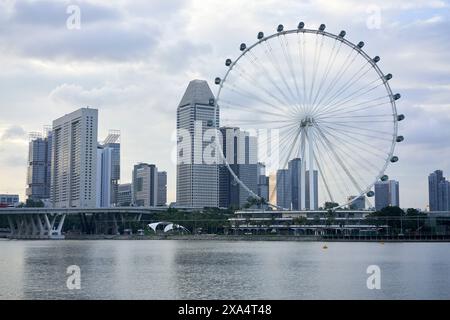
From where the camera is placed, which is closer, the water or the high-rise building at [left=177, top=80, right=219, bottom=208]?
the water

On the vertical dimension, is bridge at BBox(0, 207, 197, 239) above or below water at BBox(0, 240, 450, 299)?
above

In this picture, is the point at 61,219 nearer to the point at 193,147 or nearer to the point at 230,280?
the point at 193,147

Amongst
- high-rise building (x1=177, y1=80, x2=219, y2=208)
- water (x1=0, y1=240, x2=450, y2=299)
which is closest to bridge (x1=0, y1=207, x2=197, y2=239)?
high-rise building (x1=177, y1=80, x2=219, y2=208)

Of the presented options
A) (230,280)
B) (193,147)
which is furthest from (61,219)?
(230,280)

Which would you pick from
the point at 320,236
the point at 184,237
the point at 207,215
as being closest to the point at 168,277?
the point at 320,236

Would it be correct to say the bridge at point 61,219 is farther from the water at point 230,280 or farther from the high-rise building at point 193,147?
the water at point 230,280

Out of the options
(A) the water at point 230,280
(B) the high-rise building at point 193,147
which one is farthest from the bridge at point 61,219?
(A) the water at point 230,280

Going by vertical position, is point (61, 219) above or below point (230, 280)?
above

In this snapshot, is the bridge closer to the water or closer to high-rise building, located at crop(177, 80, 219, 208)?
high-rise building, located at crop(177, 80, 219, 208)

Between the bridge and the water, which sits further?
the bridge
